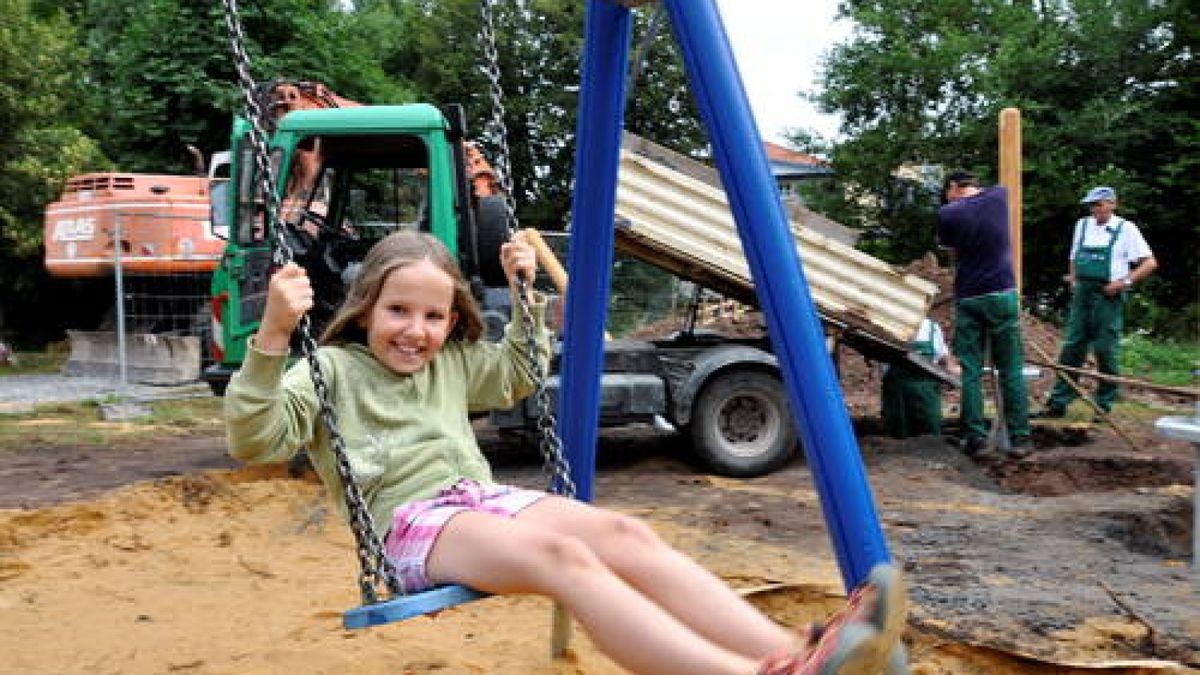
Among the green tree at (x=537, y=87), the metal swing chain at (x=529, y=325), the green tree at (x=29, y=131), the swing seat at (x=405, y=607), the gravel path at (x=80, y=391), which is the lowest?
the gravel path at (x=80, y=391)

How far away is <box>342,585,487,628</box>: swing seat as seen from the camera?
207 cm

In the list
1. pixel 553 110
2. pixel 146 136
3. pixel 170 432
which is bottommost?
pixel 170 432

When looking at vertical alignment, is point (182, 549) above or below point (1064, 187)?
below

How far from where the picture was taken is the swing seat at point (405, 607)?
207 centimetres

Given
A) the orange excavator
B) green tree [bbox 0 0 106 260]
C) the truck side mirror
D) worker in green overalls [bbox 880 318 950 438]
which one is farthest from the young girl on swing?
green tree [bbox 0 0 106 260]

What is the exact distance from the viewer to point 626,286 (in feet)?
41.4

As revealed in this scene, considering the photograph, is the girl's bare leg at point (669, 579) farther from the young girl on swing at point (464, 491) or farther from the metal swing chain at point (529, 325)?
the metal swing chain at point (529, 325)

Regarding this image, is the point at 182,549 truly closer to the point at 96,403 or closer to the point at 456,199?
the point at 456,199

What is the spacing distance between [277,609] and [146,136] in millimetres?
14695

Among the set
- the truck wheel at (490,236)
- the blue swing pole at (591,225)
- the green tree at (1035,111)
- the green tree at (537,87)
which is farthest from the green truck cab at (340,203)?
the green tree at (537,87)

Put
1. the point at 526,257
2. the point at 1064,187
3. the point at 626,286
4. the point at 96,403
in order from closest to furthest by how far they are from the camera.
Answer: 1. the point at 526,257
2. the point at 96,403
3. the point at 626,286
4. the point at 1064,187

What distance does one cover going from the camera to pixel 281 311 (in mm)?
2164

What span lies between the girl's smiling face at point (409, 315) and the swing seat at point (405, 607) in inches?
24.6

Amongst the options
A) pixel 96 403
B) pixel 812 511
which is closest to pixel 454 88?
pixel 96 403
